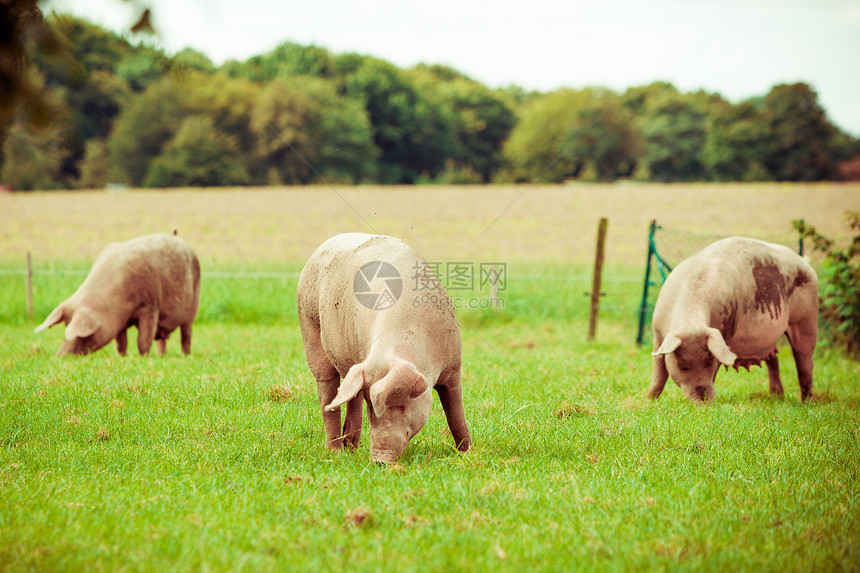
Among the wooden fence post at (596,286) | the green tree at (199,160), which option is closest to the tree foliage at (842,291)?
the wooden fence post at (596,286)

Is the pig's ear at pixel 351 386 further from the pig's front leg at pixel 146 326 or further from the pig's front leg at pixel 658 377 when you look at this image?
the pig's front leg at pixel 146 326

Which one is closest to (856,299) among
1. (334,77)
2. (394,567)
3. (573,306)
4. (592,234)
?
(573,306)

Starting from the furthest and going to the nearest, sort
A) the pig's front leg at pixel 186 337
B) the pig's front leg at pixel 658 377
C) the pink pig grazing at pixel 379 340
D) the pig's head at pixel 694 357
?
the pig's front leg at pixel 186 337 < the pig's front leg at pixel 658 377 < the pig's head at pixel 694 357 < the pink pig grazing at pixel 379 340

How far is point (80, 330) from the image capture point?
995 cm

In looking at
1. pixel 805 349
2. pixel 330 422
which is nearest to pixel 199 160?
pixel 805 349

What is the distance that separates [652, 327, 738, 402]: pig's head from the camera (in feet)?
24.2

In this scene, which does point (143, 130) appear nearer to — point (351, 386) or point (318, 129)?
point (318, 129)

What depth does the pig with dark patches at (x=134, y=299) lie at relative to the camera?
10156 mm

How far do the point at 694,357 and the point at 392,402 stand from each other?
13.5 ft

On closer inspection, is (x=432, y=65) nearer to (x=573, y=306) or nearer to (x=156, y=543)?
(x=573, y=306)

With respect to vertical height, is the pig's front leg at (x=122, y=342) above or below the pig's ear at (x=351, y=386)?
below

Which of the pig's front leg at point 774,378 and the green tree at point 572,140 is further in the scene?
the green tree at point 572,140

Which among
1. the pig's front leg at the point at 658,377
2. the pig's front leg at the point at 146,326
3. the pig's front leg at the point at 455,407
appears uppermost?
the pig's front leg at the point at 455,407

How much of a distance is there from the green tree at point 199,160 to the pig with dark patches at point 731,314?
35.9 m
